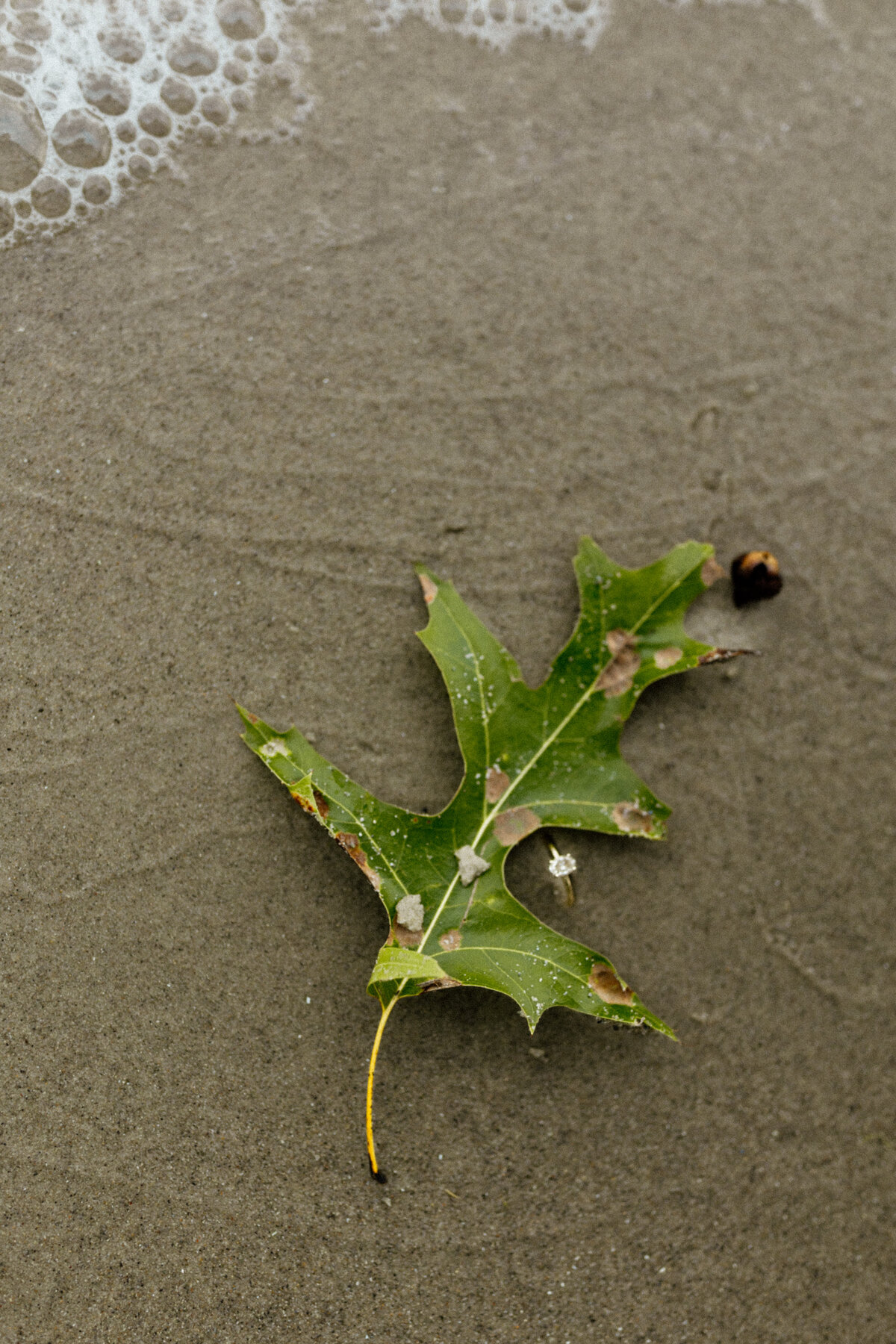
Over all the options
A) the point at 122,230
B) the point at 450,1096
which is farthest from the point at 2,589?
the point at 450,1096

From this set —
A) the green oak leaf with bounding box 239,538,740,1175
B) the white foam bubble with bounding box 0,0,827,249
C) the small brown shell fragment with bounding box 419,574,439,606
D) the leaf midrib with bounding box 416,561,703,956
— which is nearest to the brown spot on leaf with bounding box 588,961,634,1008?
the green oak leaf with bounding box 239,538,740,1175

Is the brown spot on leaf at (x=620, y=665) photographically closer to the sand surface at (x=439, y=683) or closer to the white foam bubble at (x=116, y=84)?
the sand surface at (x=439, y=683)

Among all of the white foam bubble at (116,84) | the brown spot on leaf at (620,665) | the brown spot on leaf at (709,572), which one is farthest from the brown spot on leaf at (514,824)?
the white foam bubble at (116,84)

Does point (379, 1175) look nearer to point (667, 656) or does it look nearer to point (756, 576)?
point (667, 656)

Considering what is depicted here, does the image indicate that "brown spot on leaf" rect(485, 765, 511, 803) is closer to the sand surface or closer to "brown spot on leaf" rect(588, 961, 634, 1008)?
the sand surface

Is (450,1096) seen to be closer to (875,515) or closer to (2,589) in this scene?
(2,589)

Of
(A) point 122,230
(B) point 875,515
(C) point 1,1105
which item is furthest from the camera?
(B) point 875,515
